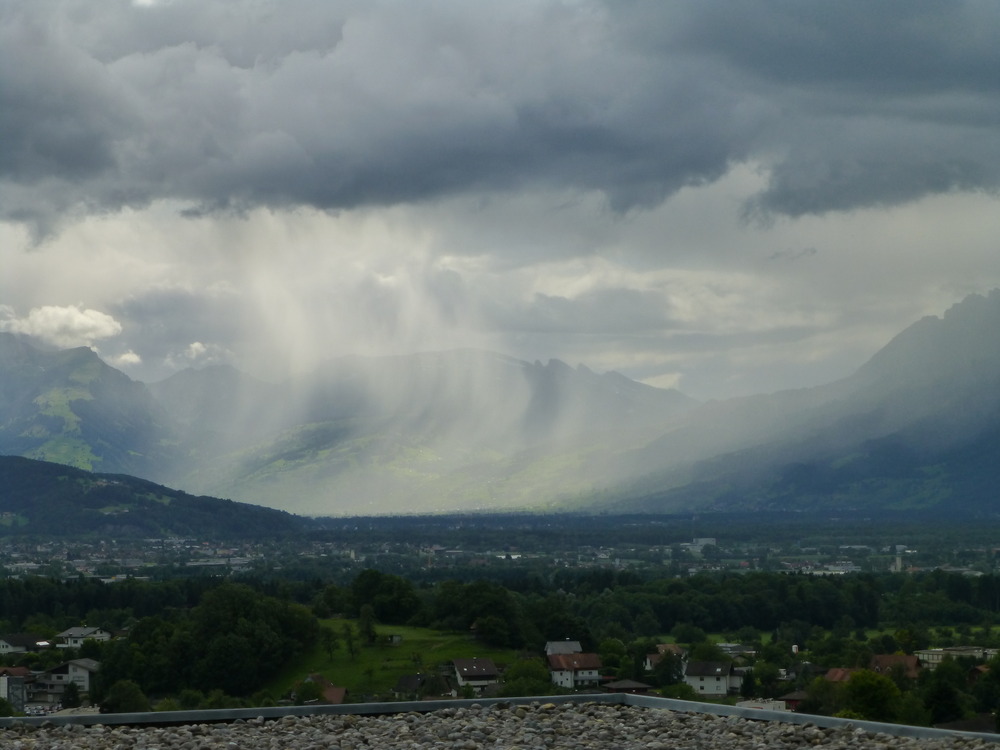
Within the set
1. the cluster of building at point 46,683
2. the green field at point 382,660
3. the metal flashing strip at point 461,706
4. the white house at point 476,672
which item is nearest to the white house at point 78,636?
the cluster of building at point 46,683

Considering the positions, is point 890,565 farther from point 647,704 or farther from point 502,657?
point 647,704

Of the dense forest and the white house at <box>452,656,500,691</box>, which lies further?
the dense forest

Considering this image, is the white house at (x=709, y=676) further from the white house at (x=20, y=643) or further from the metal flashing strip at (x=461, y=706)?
the metal flashing strip at (x=461, y=706)

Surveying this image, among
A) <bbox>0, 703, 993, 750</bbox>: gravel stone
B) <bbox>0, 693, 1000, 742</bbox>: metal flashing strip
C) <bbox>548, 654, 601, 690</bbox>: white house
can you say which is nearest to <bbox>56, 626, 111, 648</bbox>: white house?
<bbox>548, 654, 601, 690</bbox>: white house

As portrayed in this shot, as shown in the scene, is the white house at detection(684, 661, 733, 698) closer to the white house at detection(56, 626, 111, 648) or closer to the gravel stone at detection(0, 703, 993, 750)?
the white house at detection(56, 626, 111, 648)

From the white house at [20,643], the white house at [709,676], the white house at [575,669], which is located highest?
the white house at [20,643]
